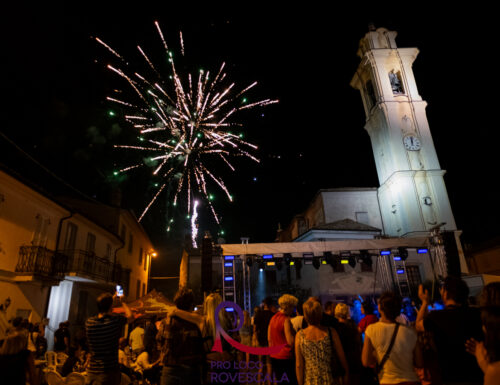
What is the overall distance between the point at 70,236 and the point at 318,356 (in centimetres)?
1569

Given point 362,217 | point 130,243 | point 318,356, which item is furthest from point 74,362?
point 362,217

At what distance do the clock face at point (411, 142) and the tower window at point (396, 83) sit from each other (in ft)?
16.0

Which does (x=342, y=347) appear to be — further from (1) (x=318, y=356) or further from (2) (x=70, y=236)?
(2) (x=70, y=236)

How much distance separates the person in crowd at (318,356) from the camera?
322 centimetres

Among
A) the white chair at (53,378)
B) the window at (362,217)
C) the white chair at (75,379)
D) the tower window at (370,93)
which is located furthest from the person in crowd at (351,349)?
the tower window at (370,93)

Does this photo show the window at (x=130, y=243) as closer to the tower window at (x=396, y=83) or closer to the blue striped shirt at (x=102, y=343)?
the blue striped shirt at (x=102, y=343)

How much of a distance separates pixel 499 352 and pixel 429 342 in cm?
130

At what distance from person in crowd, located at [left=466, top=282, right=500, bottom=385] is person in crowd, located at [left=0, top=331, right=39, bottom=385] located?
434cm

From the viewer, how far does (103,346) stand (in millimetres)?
3508

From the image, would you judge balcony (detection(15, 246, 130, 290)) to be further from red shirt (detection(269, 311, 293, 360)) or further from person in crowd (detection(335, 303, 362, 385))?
person in crowd (detection(335, 303, 362, 385))

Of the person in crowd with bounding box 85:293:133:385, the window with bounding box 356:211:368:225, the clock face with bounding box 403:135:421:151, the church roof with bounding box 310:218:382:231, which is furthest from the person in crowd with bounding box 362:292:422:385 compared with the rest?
the window with bounding box 356:211:368:225

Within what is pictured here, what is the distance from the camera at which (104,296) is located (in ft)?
12.1

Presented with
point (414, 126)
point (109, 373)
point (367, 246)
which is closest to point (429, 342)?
point (109, 373)

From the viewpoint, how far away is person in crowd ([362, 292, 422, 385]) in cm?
288
